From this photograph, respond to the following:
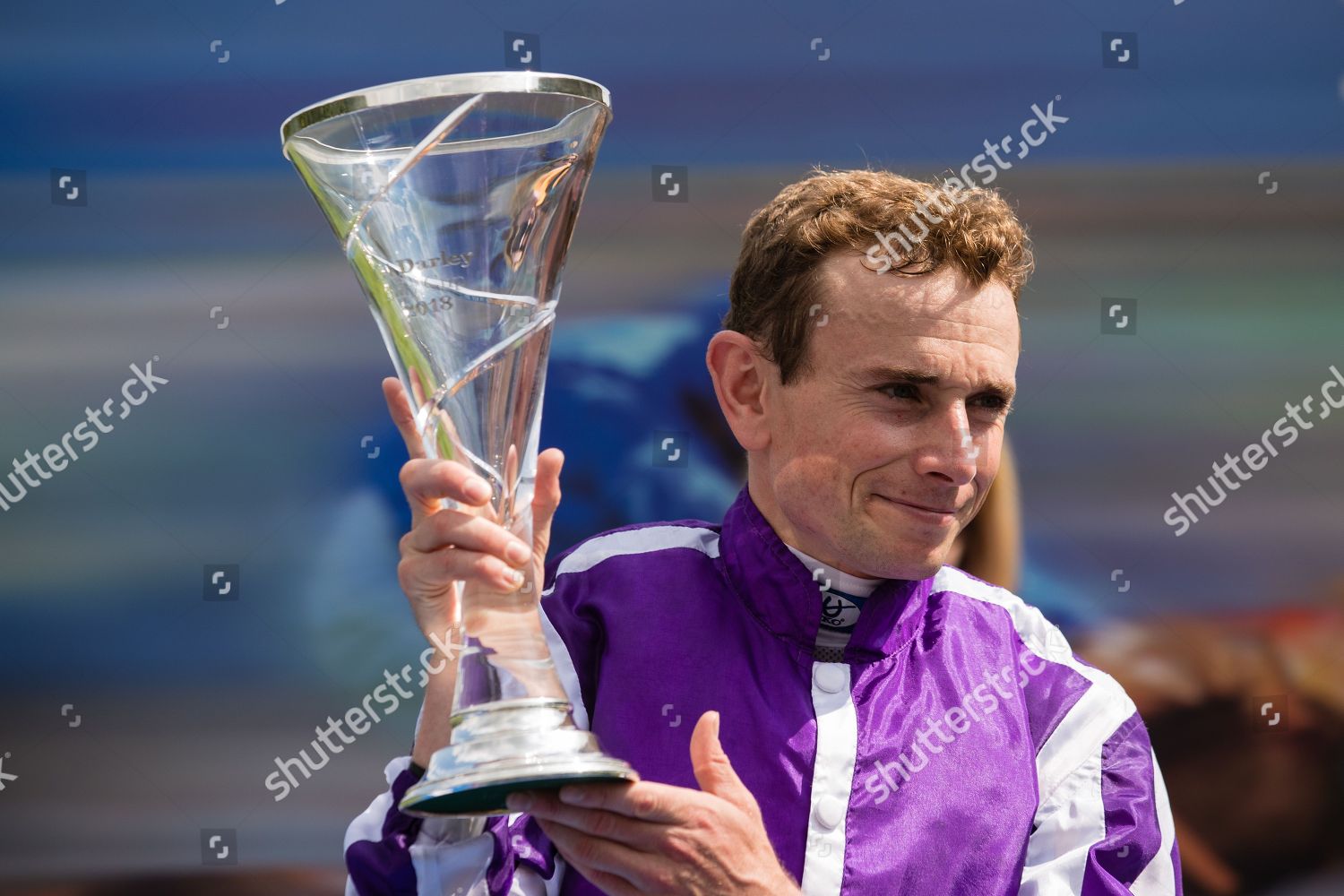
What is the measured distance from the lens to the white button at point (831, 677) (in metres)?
1.59

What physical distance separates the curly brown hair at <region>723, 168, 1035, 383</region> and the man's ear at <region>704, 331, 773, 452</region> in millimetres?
24

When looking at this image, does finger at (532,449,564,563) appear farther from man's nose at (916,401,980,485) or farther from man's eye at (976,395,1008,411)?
man's eye at (976,395,1008,411)

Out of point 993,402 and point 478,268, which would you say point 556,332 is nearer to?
point 993,402

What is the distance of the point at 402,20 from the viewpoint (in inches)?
105

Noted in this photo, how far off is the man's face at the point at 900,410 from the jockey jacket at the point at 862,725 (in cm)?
12

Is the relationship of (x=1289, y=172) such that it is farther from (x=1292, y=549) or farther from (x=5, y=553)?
(x=5, y=553)

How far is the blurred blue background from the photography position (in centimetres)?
→ 254

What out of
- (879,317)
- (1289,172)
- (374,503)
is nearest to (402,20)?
(374,503)

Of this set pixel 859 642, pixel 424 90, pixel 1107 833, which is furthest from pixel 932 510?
pixel 424 90

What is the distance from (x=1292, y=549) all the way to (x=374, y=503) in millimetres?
1972

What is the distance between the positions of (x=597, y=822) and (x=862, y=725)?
538 mm

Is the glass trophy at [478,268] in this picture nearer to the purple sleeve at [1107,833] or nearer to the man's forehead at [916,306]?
the man's forehead at [916,306]

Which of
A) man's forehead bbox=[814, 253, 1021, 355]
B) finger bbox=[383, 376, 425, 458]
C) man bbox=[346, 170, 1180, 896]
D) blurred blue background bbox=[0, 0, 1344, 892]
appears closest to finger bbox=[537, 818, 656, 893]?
man bbox=[346, 170, 1180, 896]

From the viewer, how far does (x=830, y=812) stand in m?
1.51
